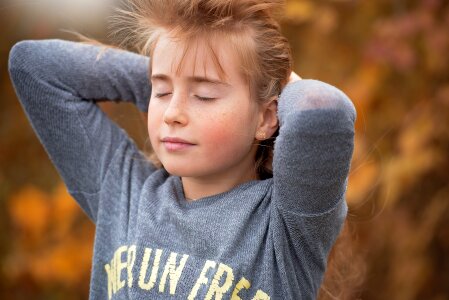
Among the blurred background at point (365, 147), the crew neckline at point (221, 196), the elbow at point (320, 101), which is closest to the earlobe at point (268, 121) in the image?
the crew neckline at point (221, 196)

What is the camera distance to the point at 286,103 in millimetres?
1637

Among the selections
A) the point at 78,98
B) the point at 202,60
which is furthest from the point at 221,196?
the point at 78,98

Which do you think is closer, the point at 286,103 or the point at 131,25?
the point at 286,103

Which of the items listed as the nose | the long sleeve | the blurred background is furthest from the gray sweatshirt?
the blurred background

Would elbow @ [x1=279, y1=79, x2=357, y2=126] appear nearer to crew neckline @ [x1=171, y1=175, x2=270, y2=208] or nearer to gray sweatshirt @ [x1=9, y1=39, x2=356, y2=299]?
gray sweatshirt @ [x1=9, y1=39, x2=356, y2=299]

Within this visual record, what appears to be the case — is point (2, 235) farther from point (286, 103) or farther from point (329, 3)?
point (286, 103)

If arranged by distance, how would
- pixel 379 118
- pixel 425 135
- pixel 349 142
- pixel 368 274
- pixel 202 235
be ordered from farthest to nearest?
pixel 368 274
pixel 379 118
pixel 425 135
pixel 202 235
pixel 349 142

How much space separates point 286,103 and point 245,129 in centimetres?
19

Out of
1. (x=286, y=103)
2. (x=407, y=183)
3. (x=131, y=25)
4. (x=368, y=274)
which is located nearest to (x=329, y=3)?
(x=407, y=183)

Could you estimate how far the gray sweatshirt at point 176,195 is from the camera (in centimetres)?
156

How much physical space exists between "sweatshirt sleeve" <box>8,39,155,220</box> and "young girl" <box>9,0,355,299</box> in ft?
0.34

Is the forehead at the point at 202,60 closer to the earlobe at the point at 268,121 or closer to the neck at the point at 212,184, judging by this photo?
the earlobe at the point at 268,121

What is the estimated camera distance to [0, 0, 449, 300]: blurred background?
11.5 feet

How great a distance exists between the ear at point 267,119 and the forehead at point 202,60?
117 mm
